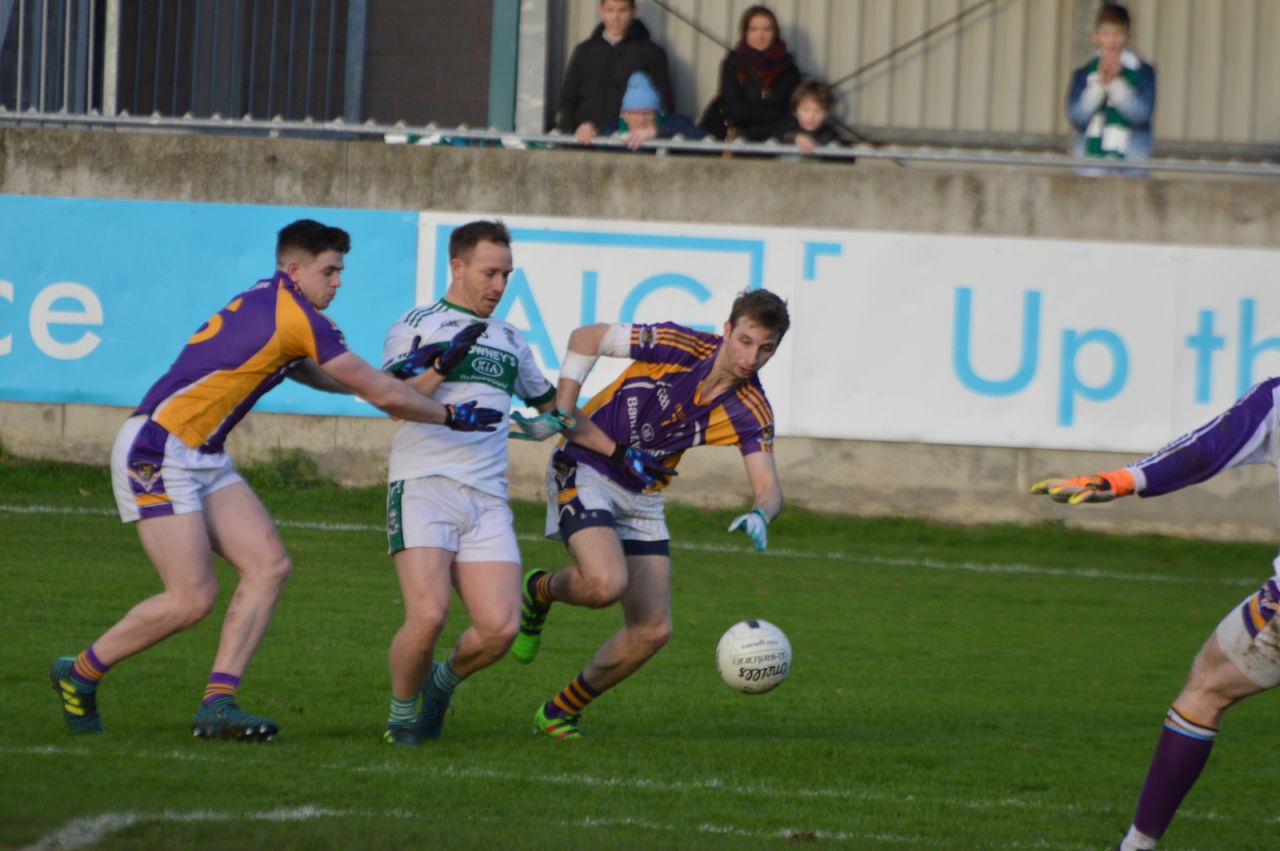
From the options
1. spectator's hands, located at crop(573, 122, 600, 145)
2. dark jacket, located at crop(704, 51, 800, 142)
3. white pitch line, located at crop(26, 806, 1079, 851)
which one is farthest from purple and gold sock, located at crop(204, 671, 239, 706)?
dark jacket, located at crop(704, 51, 800, 142)

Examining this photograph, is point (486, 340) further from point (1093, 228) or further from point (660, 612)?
point (1093, 228)

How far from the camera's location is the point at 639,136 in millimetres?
14703

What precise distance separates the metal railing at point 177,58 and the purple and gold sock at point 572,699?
10.3m

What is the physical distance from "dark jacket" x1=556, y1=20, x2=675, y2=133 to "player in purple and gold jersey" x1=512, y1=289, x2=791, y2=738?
306 inches

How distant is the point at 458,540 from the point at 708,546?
6788 mm

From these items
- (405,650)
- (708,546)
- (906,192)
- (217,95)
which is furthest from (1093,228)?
(405,650)

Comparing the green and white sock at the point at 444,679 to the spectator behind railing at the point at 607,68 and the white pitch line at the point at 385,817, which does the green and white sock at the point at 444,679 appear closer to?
the white pitch line at the point at 385,817

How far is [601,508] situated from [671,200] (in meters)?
7.39

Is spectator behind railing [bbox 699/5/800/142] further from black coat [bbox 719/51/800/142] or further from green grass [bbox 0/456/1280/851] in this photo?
green grass [bbox 0/456/1280/851]

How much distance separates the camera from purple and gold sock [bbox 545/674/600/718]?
751 centimetres

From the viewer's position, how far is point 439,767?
22.1 ft

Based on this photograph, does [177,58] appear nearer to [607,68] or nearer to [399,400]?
[607,68]

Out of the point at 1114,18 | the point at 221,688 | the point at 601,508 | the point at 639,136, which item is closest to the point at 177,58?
the point at 639,136

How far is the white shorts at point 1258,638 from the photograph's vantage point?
18.2 ft
